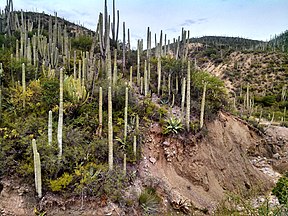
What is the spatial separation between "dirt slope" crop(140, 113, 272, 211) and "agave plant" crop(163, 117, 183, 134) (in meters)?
0.33

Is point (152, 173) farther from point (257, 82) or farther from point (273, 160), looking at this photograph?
point (257, 82)

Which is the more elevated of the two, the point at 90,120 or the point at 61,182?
the point at 90,120

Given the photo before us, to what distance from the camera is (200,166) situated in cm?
1191

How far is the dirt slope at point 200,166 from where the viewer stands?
34.8ft

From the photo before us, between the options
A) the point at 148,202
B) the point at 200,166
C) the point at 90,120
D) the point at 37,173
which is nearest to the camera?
the point at 37,173

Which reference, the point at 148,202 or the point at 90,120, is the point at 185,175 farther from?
the point at 90,120

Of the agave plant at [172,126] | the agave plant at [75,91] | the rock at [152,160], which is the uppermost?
the agave plant at [75,91]

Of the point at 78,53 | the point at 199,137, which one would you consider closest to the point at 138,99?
the point at 199,137

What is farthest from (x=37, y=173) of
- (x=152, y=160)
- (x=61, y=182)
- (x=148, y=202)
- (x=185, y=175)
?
(x=185, y=175)

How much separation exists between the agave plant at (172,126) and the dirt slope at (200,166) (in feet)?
1.07

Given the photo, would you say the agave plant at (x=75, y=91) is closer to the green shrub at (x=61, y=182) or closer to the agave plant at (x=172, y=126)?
the green shrub at (x=61, y=182)

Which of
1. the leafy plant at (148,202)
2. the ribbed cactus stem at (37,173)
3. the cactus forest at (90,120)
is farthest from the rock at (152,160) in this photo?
the ribbed cactus stem at (37,173)

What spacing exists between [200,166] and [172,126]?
210 cm

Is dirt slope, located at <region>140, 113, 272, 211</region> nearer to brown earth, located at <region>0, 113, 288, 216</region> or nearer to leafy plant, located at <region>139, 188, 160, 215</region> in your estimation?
brown earth, located at <region>0, 113, 288, 216</region>
